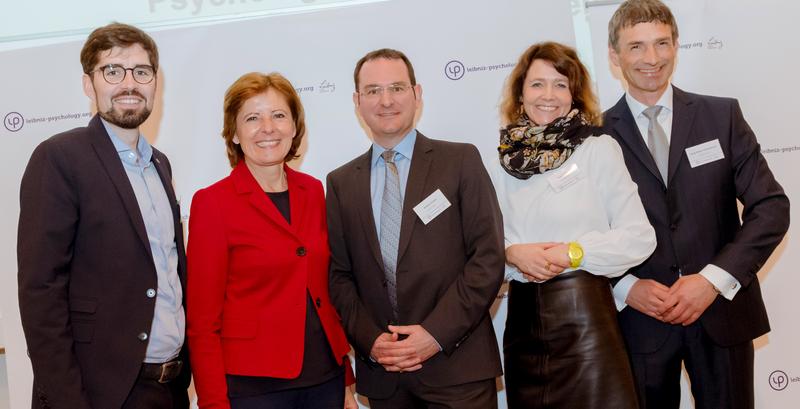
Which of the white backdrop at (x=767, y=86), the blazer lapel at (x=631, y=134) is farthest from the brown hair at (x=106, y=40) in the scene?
the white backdrop at (x=767, y=86)

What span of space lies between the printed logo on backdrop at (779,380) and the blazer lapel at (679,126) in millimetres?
1711

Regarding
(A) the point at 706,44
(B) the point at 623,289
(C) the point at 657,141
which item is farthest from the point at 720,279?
(A) the point at 706,44

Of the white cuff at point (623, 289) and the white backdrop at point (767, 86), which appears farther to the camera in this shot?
the white backdrop at point (767, 86)

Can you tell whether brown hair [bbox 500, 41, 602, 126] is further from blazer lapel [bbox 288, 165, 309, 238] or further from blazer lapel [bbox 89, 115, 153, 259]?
blazer lapel [bbox 89, 115, 153, 259]

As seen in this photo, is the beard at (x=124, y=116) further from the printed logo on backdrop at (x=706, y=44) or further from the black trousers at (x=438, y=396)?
the printed logo on backdrop at (x=706, y=44)

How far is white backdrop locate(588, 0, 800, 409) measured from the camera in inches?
148

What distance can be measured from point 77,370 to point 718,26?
3.51 metres

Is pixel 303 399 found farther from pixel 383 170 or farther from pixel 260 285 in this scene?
pixel 383 170

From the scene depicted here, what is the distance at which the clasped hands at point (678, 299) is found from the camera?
2.70 metres

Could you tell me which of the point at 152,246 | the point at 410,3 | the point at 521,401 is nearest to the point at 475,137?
the point at 410,3

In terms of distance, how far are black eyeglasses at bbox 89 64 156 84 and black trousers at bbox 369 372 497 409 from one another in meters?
1.47

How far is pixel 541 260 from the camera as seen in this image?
8.21ft

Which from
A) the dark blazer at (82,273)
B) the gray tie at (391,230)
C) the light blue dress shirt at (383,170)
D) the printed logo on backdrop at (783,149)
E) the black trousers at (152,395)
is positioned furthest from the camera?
the printed logo on backdrop at (783,149)

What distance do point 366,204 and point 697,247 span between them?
1344 millimetres
